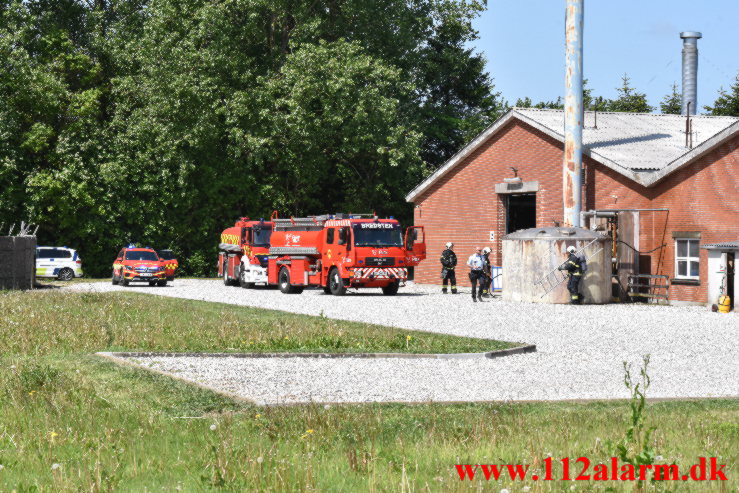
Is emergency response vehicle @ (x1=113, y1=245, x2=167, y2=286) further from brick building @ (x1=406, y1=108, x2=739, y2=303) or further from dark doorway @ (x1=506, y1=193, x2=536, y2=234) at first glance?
dark doorway @ (x1=506, y1=193, x2=536, y2=234)

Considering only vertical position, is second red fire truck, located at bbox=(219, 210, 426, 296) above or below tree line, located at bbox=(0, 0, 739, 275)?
below

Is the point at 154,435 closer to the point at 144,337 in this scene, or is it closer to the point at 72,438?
the point at 72,438

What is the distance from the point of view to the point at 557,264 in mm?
34562

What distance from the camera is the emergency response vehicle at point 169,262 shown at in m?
49.7

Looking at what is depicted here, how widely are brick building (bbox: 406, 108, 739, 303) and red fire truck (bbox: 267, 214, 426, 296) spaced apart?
530cm

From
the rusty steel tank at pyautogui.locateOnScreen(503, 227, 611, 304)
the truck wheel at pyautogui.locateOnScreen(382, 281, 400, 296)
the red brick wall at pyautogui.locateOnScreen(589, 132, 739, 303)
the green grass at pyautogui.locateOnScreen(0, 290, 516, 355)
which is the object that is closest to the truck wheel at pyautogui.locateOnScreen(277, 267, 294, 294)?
the truck wheel at pyautogui.locateOnScreen(382, 281, 400, 296)

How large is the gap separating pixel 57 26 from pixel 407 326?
3853cm

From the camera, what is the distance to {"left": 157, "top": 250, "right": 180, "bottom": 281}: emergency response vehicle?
49.7m

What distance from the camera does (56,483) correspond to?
695cm

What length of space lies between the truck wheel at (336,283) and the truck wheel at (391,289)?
5.34 ft

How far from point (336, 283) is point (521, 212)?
10127 millimetres

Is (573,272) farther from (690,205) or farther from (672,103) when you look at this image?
(672,103)

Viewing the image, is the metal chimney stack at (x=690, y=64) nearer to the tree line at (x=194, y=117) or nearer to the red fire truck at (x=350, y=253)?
the tree line at (x=194, y=117)

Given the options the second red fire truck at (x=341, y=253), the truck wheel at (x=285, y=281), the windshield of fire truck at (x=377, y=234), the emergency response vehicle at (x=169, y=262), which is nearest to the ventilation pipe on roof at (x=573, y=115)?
the second red fire truck at (x=341, y=253)
